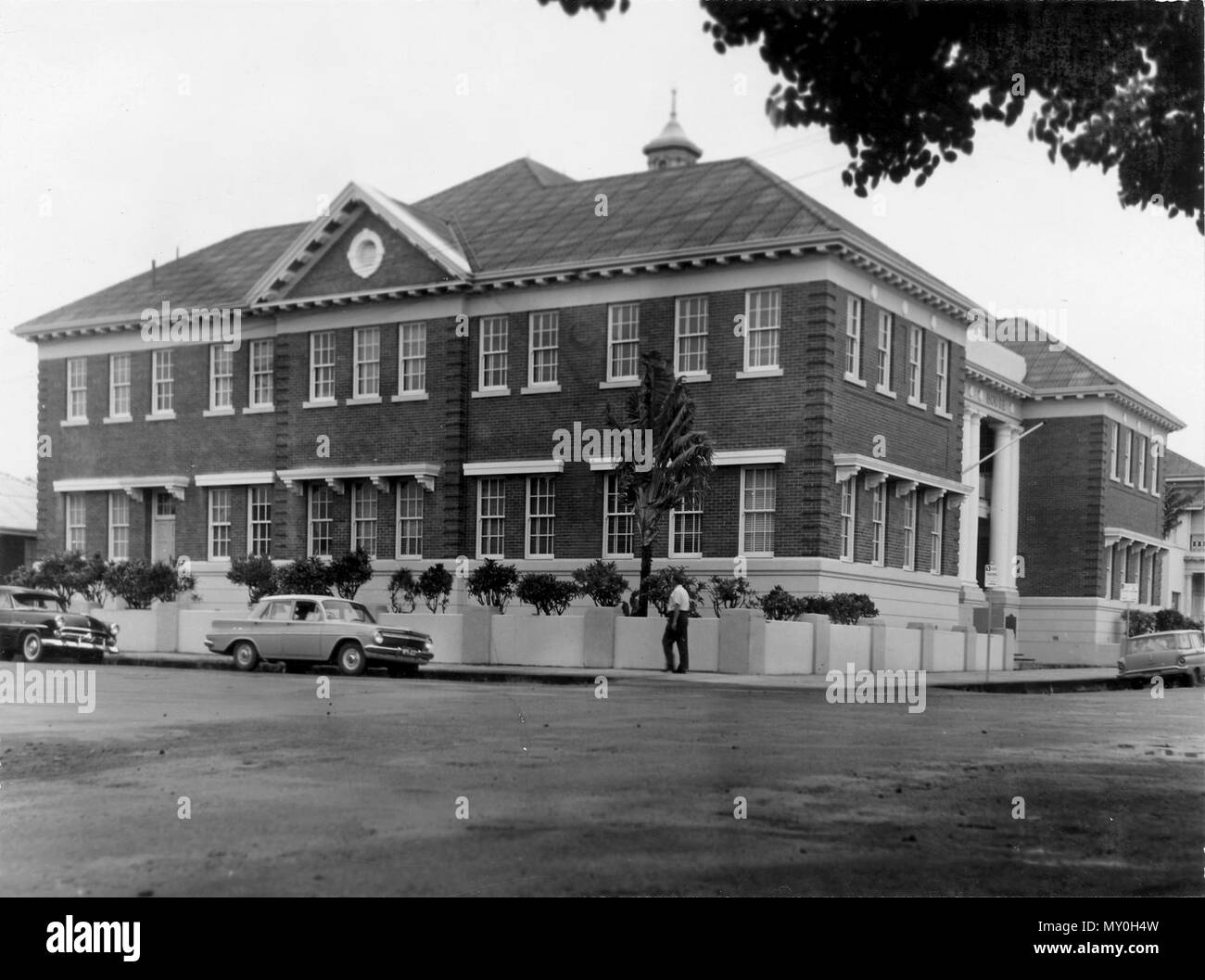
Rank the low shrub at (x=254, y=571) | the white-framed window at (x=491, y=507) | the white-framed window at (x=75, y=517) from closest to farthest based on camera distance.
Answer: the white-framed window at (x=75, y=517) < the low shrub at (x=254, y=571) < the white-framed window at (x=491, y=507)

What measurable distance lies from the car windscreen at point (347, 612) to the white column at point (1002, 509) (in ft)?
100

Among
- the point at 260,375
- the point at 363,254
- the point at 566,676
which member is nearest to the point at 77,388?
the point at 260,375

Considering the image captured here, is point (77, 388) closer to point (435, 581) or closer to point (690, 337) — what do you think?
point (435, 581)

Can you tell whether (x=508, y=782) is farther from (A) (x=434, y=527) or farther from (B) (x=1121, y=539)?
(B) (x=1121, y=539)

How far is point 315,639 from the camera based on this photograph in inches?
966

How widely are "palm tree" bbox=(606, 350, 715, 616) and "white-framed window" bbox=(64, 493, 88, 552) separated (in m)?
10.2

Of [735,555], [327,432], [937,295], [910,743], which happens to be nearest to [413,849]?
[910,743]

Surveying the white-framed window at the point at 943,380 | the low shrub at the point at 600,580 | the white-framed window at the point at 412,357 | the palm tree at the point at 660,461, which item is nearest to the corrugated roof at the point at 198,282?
the white-framed window at the point at 412,357

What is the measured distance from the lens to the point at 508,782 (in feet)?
36.1

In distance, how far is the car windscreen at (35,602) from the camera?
21.1 m

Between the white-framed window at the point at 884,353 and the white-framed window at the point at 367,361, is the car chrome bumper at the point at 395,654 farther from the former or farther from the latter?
the white-framed window at the point at 884,353

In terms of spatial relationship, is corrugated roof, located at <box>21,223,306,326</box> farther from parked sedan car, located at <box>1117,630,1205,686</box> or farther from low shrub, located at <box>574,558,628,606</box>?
parked sedan car, located at <box>1117,630,1205,686</box>

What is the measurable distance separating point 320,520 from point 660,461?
8.04 metres
